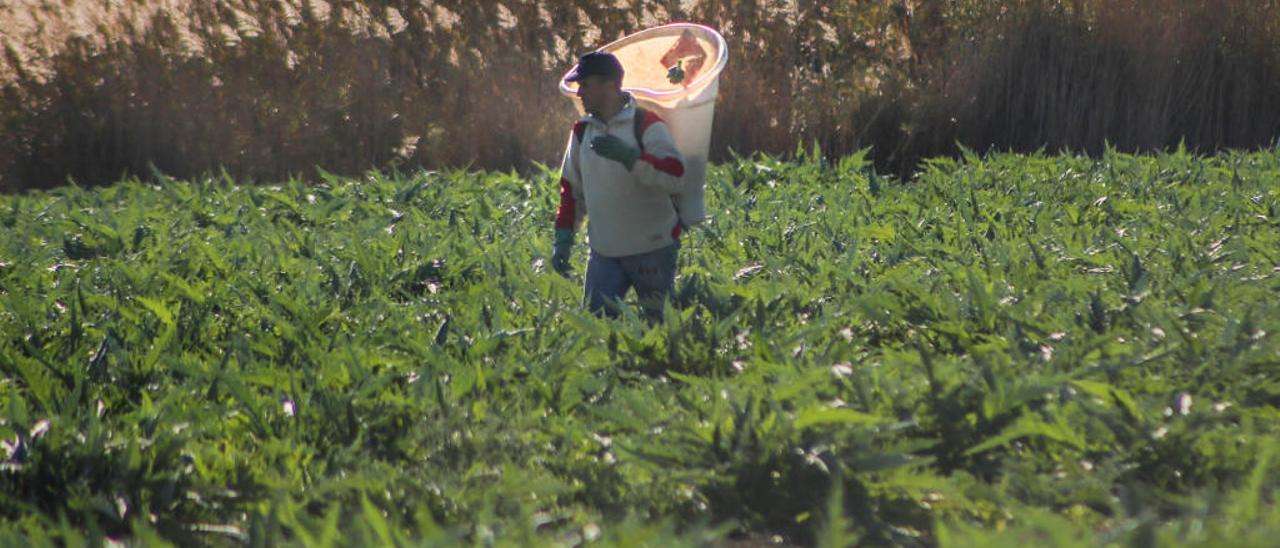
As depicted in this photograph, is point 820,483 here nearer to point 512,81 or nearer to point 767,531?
point 767,531

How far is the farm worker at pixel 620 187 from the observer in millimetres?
5617

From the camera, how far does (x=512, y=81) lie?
520 inches

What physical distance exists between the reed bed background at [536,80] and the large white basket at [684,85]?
5.99m

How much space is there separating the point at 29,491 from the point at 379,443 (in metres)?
0.86

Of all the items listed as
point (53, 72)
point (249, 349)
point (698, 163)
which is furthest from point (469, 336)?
point (53, 72)

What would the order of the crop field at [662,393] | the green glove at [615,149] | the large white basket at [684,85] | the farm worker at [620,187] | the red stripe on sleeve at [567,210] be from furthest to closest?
the red stripe on sleeve at [567,210] → the large white basket at [684,85] → the farm worker at [620,187] → the green glove at [615,149] → the crop field at [662,393]

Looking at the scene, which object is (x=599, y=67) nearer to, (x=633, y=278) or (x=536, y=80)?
(x=633, y=278)

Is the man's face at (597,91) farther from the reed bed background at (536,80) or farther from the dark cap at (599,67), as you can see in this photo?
the reed bed background at (536,80)

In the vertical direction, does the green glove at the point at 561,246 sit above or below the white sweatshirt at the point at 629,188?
below

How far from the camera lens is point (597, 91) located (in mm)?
5664

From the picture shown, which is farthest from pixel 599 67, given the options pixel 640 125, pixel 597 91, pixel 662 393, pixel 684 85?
pixel 662 393

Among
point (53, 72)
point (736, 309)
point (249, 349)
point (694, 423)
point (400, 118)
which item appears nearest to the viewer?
point (694, 423)

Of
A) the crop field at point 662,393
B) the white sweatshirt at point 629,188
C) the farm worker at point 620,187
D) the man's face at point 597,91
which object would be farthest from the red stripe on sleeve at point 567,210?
the man's face at point 597,91

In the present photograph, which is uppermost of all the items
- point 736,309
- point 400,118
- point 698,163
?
point 698,163
